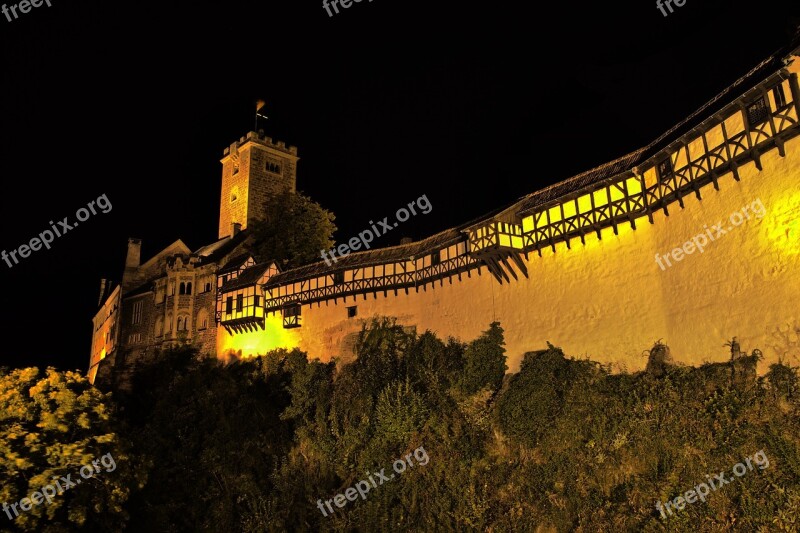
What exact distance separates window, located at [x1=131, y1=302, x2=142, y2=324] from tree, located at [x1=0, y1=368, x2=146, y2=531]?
23.0 m

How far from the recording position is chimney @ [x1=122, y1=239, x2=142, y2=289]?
44503mm

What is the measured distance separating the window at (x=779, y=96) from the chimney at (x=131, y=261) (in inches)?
1577

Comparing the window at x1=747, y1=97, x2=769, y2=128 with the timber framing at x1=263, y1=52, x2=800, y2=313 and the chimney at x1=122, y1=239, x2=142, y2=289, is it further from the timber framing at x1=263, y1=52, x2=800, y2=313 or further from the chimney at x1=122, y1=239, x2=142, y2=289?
the chimney at x1=122, y1=239, x2=142, y2=289

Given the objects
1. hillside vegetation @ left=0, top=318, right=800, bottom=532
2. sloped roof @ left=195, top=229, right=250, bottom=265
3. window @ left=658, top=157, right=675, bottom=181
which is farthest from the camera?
sloped roof @ left=195, top=229, right=250, bottom=265

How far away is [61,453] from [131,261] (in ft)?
98.1

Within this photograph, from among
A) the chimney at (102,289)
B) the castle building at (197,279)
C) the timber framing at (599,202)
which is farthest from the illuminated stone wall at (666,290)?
the chimney at (102,289)

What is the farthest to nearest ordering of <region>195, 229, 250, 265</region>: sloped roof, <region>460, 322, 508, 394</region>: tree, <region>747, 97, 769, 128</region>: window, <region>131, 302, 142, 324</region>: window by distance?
<region>131, 302, 142, 324</region>: window → <region>195, 229, 250, 265</region>: sloped roof → <region>460, 322, 508, 394</region>: tree → <region>747, 97, 769, 128</region>: window

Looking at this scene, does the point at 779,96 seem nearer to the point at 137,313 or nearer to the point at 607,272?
the point at 607,272

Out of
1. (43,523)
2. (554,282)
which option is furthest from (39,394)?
(554,282)

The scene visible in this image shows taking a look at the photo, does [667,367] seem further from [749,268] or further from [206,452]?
[206,452]

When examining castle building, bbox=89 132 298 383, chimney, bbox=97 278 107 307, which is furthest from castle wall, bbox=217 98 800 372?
chimney, bbox=97 278 107 307

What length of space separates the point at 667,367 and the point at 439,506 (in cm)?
857

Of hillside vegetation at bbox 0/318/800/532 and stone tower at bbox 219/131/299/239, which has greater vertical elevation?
stone tower at bbox 219/131/299/239

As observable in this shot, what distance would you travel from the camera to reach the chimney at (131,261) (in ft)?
146
